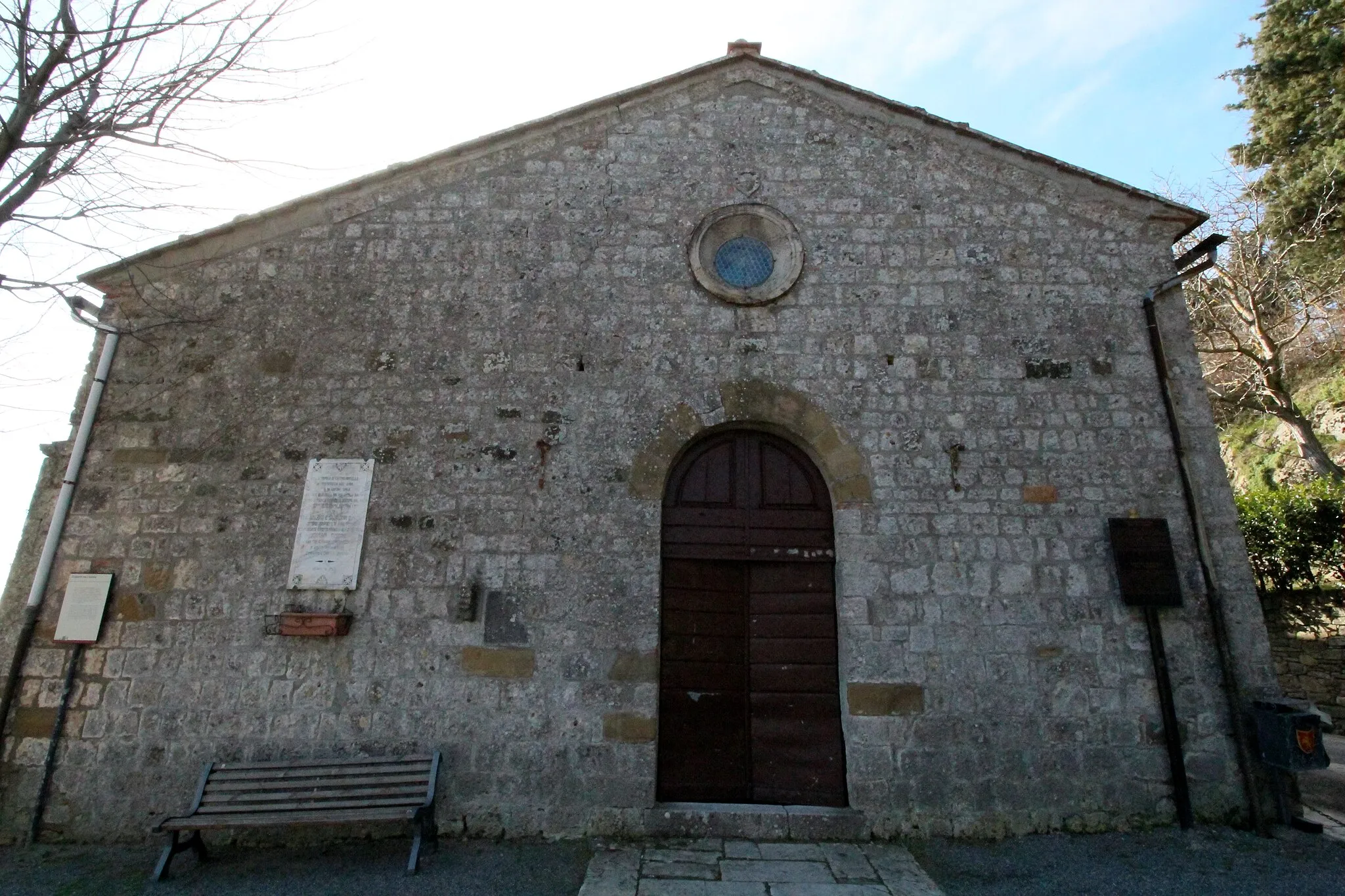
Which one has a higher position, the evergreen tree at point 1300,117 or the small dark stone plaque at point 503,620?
the evergreen tree at point 1300,117

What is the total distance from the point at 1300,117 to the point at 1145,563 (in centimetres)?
1421

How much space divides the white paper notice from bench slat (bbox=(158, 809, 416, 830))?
181 centimetres

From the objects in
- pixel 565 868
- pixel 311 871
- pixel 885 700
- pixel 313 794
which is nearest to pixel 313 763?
pixel 313 794

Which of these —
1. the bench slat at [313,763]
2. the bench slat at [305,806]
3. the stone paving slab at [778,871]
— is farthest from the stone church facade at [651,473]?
the stone paving slab at [778,871]

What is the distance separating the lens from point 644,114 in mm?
6465

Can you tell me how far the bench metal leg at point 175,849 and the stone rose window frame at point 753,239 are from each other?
5.49 m

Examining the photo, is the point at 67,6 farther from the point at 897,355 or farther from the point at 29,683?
the point at 897,355

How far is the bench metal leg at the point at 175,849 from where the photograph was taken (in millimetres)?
4336

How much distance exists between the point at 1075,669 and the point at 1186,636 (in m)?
0.91

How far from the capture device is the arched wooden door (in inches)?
204

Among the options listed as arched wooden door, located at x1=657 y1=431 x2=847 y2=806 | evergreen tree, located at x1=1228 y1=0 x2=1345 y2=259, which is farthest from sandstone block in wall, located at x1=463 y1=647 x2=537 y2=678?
evergreen tree, located at x1=1228 y1=0 x2=1345 y2=259

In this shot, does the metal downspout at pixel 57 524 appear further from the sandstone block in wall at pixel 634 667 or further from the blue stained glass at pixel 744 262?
the blue stained glass at pixel 744 262

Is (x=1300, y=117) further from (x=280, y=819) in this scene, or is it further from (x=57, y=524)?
(x=57, y=524)

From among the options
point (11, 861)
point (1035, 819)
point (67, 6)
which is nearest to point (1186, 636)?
point (1035, 819)
